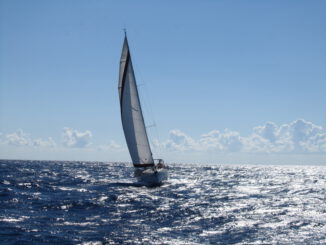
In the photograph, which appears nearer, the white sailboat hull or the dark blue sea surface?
the dark blue sea surface

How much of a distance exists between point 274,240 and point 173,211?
9.16 metres

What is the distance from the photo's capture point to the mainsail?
41.8m

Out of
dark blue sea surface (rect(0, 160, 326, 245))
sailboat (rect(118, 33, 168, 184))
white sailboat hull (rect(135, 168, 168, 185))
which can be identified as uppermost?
sailboat (rect(118, 33, 168, 184))

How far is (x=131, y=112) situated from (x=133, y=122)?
123cm

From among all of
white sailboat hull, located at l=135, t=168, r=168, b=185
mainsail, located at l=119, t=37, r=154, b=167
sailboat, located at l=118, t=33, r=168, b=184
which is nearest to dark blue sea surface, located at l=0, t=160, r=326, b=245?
white sailboat hull, located at l=135, t=168, r=168, b=185

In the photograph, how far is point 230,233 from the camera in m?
19.4

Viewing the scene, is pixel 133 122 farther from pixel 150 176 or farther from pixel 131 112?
pixel 150 176

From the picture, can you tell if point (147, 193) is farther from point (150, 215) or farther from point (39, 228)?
point (39, 228)

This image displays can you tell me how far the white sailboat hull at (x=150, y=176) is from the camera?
41812 millimetres

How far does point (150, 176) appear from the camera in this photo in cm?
4184

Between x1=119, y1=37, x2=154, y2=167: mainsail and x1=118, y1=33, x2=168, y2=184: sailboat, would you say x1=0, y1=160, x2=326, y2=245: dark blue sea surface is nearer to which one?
x1=118, y1=33, x2=168, y2=184: sailboat

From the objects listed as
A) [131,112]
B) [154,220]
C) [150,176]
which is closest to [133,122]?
[131,112]

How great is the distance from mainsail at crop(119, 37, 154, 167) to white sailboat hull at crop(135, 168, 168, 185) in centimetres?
163

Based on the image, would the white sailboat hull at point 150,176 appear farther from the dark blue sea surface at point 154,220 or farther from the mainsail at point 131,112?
the dark blue sea surface at point 154,220
